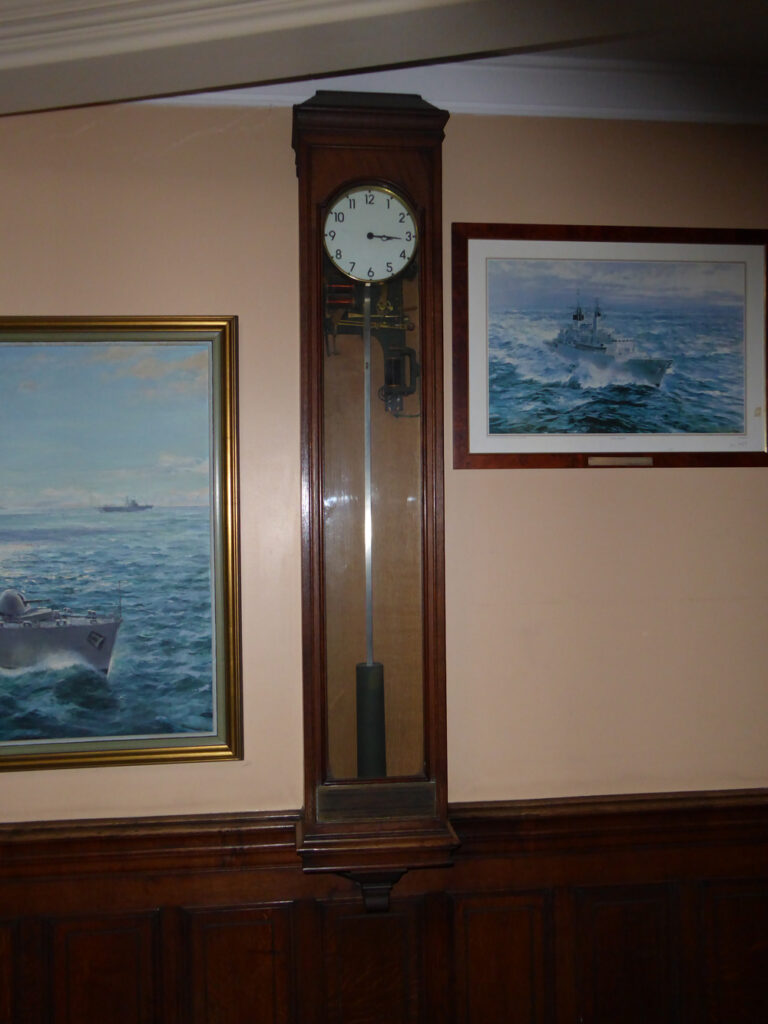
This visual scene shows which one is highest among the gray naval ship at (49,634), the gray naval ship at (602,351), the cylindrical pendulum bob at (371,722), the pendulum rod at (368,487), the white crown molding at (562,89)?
the white crown molding at (562,89)

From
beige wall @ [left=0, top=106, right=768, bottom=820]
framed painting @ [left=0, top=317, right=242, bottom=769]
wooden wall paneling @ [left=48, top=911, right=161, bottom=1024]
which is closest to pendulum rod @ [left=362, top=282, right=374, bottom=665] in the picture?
beige wall @ [left=0, top=106, right=768, bottom=820]

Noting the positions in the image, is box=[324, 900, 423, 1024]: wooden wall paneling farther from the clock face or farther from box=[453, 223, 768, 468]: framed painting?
the clock face

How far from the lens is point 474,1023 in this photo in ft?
6.64

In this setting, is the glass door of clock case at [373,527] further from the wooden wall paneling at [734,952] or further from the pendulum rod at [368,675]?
the wooden wall paneling at [734,952]

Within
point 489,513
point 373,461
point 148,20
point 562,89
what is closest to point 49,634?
point 373,461

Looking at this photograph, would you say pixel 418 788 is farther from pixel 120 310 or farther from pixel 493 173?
pixel 493 173

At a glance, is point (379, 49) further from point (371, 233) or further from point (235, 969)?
point (235, 969)

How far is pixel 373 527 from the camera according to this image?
6.13 ft

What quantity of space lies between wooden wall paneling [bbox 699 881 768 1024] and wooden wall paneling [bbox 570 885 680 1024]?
3.6 inches

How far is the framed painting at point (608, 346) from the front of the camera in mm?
2086

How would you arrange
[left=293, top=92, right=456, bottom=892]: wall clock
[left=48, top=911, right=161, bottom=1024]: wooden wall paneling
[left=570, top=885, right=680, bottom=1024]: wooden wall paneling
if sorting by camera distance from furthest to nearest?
[left=570, top=885, right=680, bottom=1024]: wooden wall paneling
[left=48, top=911, right=161, bottom=1024]: wooden wall paneling
[left=293, top=92, right=456, bottom=892]: wall clock

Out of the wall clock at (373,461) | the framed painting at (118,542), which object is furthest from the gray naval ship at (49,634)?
the wall clock at (373,461)

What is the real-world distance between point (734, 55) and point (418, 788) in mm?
1938

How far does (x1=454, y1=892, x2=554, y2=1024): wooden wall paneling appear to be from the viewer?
6.66ft
